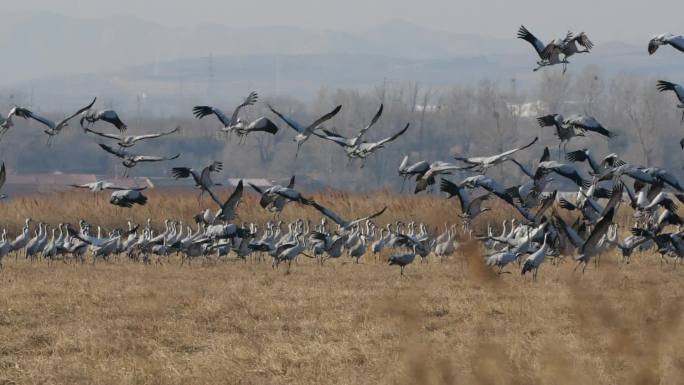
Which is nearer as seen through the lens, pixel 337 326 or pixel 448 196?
pixel 337 326

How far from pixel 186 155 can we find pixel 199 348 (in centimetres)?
10246

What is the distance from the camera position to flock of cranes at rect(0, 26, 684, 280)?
15.8 m

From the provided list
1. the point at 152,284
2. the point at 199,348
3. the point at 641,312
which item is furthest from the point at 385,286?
the point at 641,312

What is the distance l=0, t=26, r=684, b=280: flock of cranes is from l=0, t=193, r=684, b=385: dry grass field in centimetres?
61

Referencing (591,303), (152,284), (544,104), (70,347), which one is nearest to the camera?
(591,303)

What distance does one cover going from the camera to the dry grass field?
10742mm

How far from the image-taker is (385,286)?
1903cm

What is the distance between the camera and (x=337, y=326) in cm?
1401

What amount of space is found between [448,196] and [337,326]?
29.4 feet

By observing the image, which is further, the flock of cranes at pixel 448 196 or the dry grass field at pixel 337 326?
the flock of cranes at pixel 448 196

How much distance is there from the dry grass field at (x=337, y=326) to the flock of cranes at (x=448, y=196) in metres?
0.61

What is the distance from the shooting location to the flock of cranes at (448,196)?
15.8 meters

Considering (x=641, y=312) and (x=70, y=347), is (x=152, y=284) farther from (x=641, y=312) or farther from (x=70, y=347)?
(x=641, y=312)

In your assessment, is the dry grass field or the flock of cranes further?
the flock of cranes
